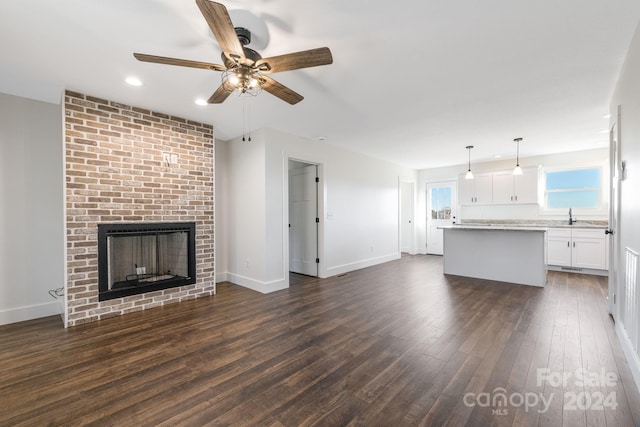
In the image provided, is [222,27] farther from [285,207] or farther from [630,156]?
[630,156]

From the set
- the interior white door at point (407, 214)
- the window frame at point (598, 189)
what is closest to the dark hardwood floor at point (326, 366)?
the window frame at point (598, 189)

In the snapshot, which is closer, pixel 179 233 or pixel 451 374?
pixel 451 374

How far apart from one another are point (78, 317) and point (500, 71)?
5020mm

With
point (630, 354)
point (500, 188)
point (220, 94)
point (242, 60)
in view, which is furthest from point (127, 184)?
point (500, 188)

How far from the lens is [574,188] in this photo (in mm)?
5875

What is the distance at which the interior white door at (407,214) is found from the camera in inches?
320

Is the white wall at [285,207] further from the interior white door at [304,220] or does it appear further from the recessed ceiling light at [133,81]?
the recessed ceiling light at [133,81]

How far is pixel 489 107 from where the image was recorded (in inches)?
136

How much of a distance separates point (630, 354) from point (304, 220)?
4393mm

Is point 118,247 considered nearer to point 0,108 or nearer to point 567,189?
point 0,108

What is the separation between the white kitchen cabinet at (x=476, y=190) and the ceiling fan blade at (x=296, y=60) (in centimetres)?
635

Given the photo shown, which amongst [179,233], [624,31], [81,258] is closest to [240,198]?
[179,233]

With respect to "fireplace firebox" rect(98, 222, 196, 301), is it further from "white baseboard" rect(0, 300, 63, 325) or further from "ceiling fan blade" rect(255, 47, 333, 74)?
"ceiling fan blade" rect(255, 47, 333, 74)

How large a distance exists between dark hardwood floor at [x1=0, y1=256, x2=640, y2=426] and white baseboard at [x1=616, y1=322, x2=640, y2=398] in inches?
2.3
